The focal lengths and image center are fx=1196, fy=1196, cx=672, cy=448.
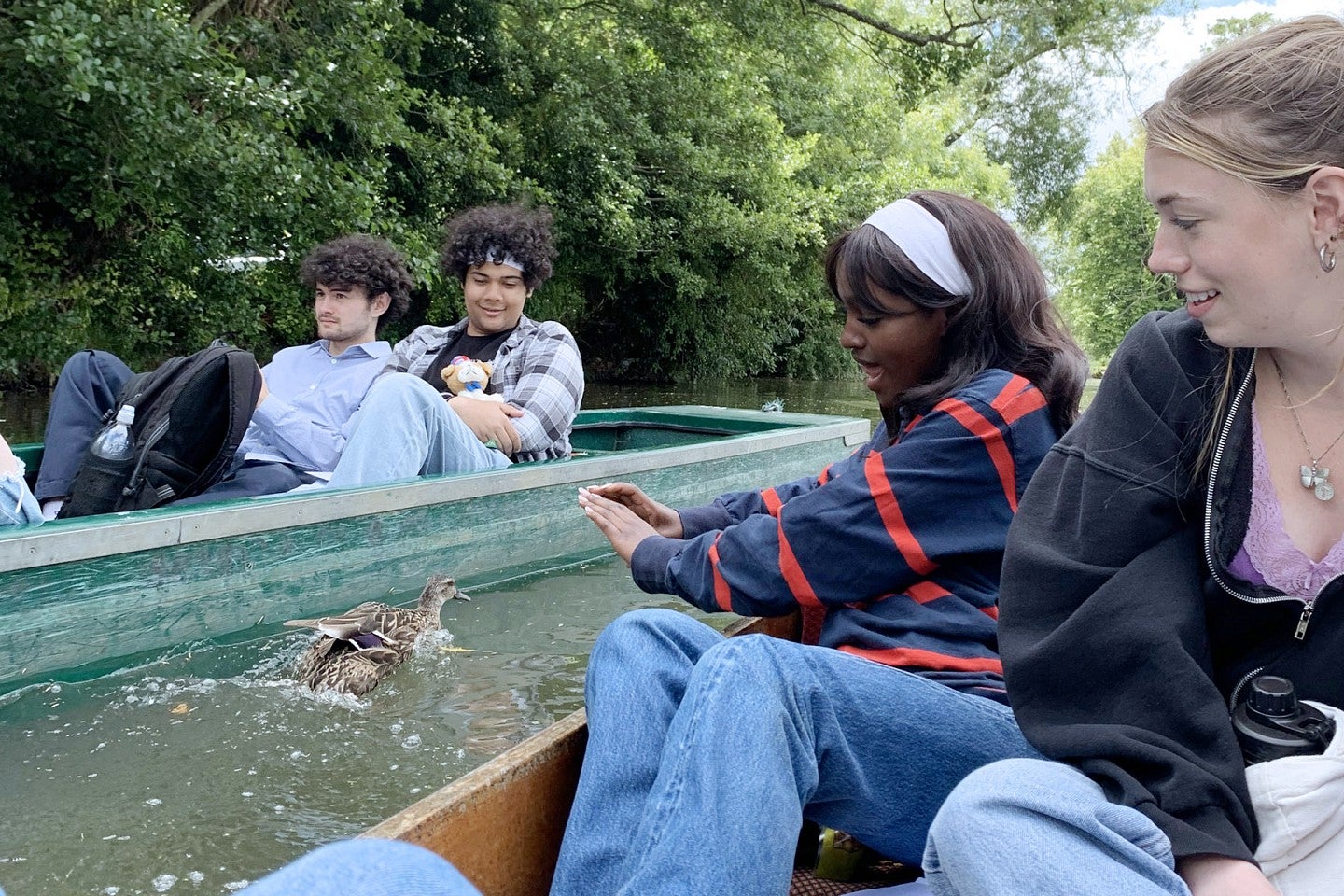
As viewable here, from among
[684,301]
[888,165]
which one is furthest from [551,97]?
[888,165]

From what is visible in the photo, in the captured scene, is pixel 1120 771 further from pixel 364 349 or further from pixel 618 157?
pixel 618 157

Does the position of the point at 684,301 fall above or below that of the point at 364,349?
below

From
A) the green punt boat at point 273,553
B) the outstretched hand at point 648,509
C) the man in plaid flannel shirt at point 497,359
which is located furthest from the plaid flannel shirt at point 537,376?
the outstretched hand at point 648,509

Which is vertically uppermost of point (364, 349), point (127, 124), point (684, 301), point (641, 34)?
point (641, 34)

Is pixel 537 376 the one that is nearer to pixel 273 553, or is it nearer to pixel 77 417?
pixel 273 553

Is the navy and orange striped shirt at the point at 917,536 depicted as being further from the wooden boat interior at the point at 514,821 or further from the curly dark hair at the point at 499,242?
the curly dark hair at the point at 499,242

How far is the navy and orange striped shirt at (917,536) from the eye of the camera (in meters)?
1.66

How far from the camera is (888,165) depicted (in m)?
15.7

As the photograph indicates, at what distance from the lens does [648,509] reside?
2.24 meters

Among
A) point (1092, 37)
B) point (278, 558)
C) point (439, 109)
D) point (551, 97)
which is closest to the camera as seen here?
point (278, 558)

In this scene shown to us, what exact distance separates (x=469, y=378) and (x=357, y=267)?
594 millimetres

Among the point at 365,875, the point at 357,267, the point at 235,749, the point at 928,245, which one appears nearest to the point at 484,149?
the point at 357,267

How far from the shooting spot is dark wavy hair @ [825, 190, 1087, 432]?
5.83ft

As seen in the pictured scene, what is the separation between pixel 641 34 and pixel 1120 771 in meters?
12.1
